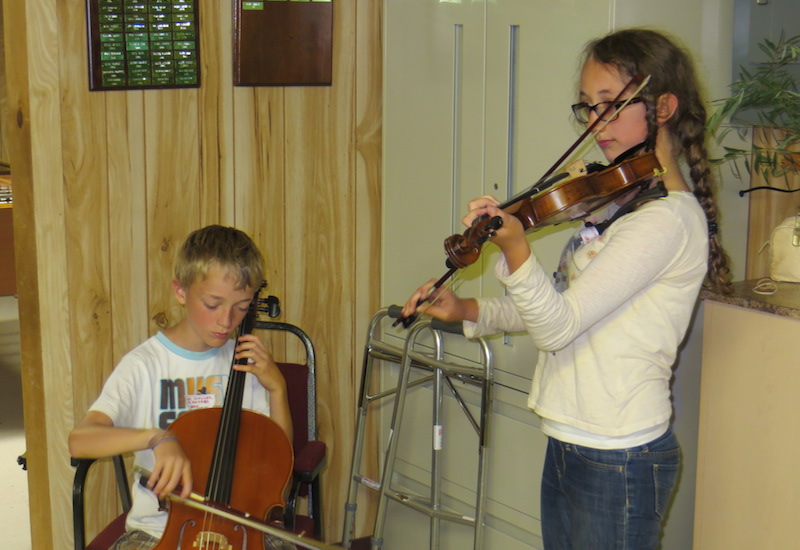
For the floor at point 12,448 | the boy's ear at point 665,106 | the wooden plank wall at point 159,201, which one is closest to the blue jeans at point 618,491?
the boy's ear at point 665,106

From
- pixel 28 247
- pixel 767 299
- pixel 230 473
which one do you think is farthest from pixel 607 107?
pixel 28 247

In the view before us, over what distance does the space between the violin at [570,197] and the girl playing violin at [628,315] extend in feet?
0.11

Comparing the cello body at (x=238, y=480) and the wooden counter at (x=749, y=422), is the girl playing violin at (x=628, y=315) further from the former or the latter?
the cello body at (x=238, y=480)

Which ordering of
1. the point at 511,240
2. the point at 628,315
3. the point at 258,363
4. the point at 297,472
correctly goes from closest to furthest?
the point at 511,240 → the point at 628,315 → the point at 258,363 → the point at 297,472

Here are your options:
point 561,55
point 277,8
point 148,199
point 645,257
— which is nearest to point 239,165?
point 148,199

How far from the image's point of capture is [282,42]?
2.54 metres

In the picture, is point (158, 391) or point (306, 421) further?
point (306, 421)

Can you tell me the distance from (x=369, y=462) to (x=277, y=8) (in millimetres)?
1325

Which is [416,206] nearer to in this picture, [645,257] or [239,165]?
[239,165]

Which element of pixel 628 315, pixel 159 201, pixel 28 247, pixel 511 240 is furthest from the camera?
pixel 159 201

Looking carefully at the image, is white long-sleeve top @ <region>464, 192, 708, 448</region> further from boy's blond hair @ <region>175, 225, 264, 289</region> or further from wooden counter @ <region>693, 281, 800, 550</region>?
boy's blond hair @ <region>175, 225, 264, 289</region>

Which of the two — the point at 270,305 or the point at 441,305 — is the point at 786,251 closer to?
the point at 441,305

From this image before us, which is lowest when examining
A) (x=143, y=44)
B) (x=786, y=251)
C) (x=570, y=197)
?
(x=786, y=251)

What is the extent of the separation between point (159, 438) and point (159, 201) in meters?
0.90
